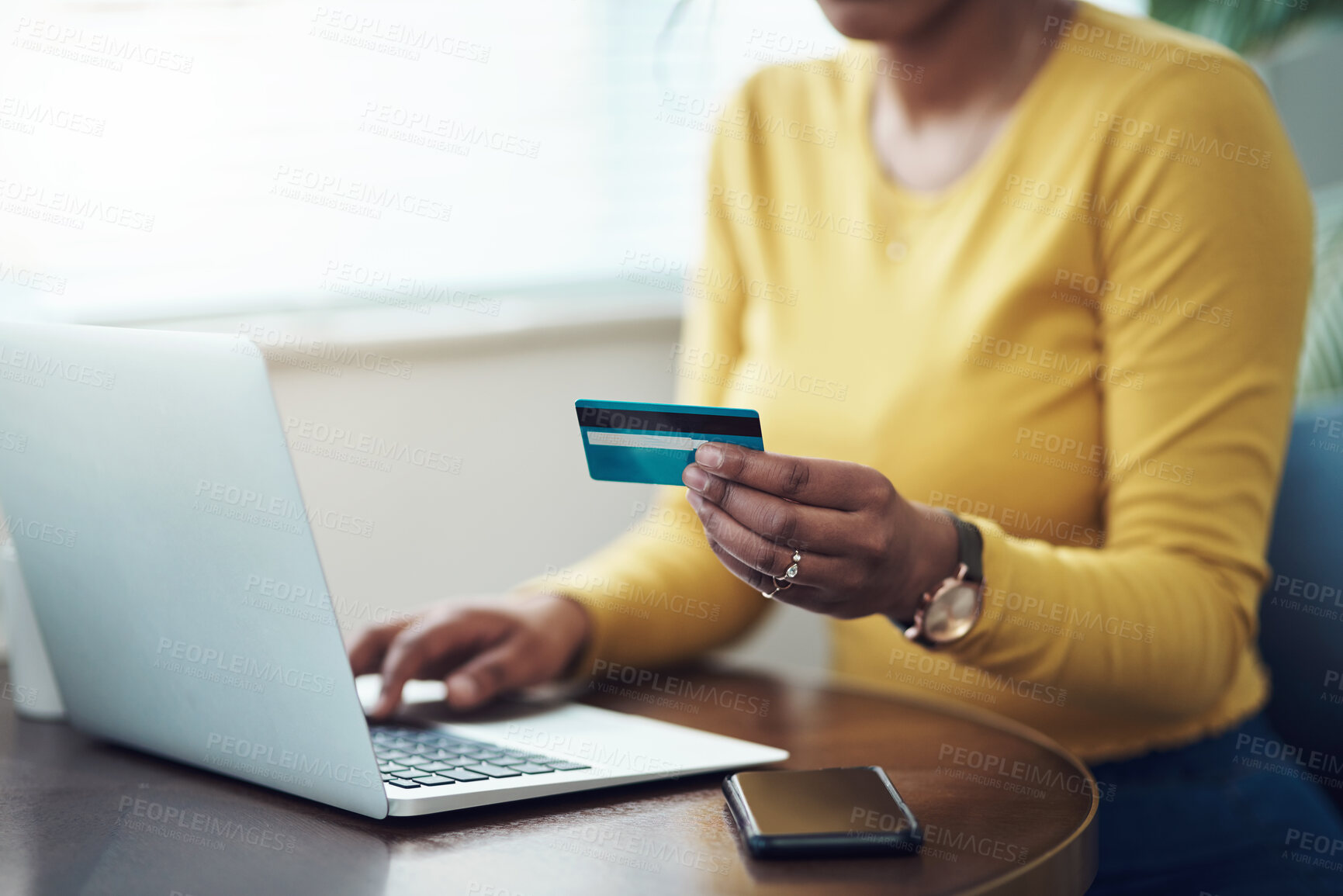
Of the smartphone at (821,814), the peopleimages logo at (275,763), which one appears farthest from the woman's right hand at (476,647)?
the smartphone at (821,814)

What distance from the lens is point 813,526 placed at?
2.07 ft

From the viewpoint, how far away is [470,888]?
52 cm

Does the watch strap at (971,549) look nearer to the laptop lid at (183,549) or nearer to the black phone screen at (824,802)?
the black phone screen at (824,802)

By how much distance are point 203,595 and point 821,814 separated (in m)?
0.35

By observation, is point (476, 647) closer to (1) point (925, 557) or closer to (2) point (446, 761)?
(2) point (446, 761)

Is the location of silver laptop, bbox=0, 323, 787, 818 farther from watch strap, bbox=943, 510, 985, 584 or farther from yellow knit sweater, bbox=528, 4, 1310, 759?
yellow knit sweater, bbox=528, 4, 1310, 759

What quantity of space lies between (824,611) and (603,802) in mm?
183

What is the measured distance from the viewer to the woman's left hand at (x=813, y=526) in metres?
0.61

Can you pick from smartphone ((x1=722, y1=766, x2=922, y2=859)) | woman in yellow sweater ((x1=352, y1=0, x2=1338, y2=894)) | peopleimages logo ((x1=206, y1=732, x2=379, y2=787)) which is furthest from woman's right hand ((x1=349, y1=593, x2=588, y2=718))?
smartphone ((x1=722, y1=766, x2=922, y2=859))

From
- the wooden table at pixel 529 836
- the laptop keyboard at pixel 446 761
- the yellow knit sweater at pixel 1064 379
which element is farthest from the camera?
the yellow knit sweater at pixel 1064 379

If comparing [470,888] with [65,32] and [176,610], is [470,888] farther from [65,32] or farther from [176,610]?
[65,32]

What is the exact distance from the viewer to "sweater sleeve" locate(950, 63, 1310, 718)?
32.6 inches

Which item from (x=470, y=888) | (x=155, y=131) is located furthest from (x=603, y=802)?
(x=155, y=131)

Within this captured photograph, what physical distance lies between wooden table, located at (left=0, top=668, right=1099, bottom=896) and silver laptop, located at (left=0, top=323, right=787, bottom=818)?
2 centimetres
